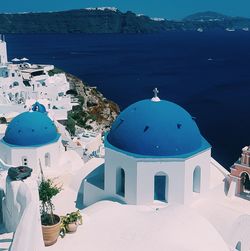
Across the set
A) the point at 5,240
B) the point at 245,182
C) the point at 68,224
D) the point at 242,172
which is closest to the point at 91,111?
the point at 245,182

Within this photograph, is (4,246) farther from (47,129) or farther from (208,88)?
(208,88)

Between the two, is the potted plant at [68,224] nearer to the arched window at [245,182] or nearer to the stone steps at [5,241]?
the stone steps at [5,241]

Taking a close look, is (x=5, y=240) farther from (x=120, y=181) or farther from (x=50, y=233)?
(x=120, y=181)

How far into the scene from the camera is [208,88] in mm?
90438

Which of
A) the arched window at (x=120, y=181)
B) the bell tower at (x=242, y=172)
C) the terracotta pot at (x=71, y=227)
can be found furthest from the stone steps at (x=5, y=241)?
the bell tower at (x=242, y=172)

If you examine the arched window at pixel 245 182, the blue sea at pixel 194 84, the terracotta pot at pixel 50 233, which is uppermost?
the terracotta pot at pixel 50 233

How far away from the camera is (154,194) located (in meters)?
16.8

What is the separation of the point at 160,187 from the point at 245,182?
13.6ft

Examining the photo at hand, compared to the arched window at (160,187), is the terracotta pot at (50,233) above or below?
above

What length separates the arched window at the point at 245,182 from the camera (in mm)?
17812

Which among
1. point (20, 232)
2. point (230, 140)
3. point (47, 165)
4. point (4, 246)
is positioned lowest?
point (230, 140)

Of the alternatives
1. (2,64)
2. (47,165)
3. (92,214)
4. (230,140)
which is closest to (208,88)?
(230,140)

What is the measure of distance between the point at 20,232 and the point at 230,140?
46566mm

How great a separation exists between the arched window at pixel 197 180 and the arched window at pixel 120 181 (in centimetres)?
303
